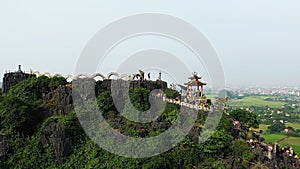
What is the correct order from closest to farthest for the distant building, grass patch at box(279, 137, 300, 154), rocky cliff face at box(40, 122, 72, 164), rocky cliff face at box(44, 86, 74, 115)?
rocky cliff face at box(40, 122, 72, 164)
rocky cliff face at box(44, 86, 74, 115)
the distant building
grass patch at box(279, 137, 300, 154)

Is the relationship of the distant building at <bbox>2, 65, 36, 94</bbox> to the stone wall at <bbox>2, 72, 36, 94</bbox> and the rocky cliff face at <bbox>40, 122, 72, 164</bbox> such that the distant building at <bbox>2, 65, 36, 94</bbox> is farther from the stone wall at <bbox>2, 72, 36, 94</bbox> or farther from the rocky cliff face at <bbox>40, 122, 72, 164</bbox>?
the rocky cliff face at <bbox>40, 122, 72, 164</bbox>

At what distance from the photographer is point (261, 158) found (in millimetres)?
18500

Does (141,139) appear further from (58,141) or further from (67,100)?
(67,100)

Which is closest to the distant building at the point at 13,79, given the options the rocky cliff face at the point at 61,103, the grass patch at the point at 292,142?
the rocky cliff face at the point at 61,103

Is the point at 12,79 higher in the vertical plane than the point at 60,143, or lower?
higher

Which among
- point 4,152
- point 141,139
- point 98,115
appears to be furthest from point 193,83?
point 4,152

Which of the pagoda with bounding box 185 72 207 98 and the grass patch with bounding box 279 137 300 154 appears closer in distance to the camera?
the pagoda with bounding box 185 72 207 98

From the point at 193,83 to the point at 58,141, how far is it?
10.8 metres

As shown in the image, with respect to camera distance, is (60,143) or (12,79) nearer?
(60,143)

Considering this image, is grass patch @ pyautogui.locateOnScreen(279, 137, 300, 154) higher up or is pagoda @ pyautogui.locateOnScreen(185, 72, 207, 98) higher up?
pagoda @ pyautogui.locateOnScreen(185, 72, 207, 98)

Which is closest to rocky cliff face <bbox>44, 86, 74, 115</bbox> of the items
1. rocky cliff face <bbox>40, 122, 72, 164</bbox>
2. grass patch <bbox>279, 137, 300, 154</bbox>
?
rocky cliff face <bbox>40, 122, 72, 164</bbox>

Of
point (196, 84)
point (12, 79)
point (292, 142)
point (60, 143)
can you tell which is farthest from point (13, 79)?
point (292, 142)

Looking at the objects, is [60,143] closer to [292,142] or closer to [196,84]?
[196,84]

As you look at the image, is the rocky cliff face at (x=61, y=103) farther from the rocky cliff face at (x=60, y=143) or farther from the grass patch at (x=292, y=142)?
the grass patch at (x=292, y=142)
